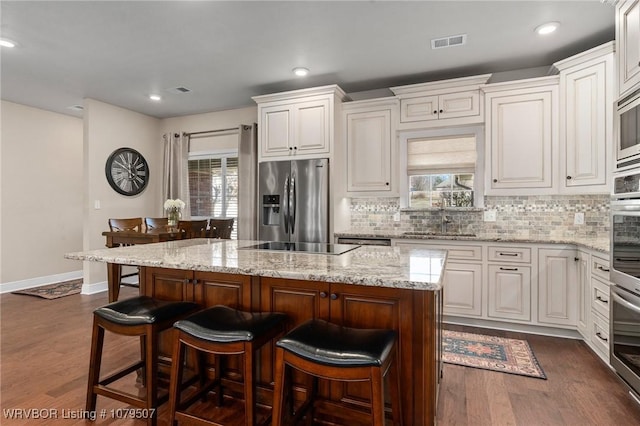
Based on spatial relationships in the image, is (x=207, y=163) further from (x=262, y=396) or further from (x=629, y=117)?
(x=629, y=117)

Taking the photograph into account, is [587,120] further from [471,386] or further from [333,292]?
[333,292]

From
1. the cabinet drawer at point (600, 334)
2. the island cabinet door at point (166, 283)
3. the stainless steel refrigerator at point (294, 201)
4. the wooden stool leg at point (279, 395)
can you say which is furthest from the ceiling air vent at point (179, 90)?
the cabinet drawer at point (600, 334)

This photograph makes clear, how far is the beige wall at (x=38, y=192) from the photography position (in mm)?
4879

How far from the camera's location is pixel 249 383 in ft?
4.90

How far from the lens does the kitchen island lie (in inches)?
60.6

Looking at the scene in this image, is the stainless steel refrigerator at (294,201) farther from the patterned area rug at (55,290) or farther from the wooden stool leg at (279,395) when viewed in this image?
the patterned area rug at (55,290)

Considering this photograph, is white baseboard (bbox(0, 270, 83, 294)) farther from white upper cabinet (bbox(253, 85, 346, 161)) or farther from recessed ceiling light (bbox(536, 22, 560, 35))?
recessed ceiling light (bbox(536, 22, 560, 35))

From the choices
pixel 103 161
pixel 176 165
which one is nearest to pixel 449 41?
pixel 176 165

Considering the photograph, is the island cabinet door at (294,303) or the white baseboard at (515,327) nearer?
the island cabinet door at (294,303)

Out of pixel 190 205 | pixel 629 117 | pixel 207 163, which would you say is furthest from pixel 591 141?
pixel 190 205

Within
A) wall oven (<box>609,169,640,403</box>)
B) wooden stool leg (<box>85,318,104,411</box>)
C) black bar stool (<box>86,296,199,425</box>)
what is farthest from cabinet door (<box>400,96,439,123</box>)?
wooden stool leg (<box>85,318,104,411</box>)

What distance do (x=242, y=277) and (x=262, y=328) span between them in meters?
0.43

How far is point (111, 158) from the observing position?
16.5ft

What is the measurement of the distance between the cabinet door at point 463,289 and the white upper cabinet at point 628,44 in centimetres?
184
